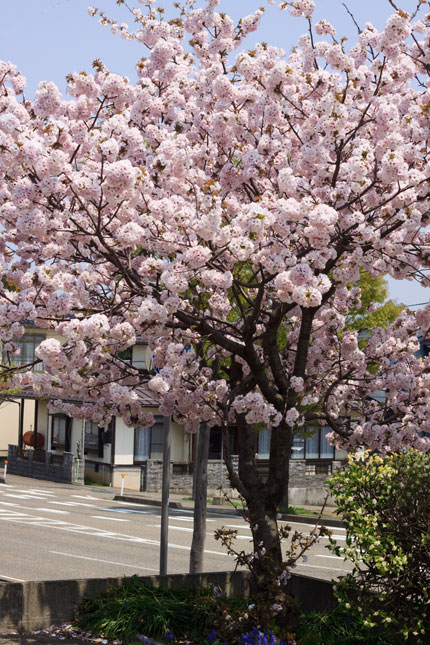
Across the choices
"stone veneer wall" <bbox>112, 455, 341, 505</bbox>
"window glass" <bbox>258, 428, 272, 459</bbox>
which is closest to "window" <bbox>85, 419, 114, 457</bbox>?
"stone veneer wall" <bbox>112, 455, 341, 505</bbox>

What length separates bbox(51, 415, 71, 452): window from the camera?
44.5 meters

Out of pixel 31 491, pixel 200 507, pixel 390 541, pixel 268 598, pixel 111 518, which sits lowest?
pixel 31 491

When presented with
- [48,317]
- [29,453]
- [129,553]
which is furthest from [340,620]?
[29,453]

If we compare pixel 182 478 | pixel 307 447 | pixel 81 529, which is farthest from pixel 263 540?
pixel 307 447

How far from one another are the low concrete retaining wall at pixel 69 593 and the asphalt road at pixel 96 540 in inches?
211

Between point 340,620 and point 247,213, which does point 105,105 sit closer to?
point 247,213

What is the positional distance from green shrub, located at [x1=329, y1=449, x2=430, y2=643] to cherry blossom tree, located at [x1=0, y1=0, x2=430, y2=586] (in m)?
1.09

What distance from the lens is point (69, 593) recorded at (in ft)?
32.2

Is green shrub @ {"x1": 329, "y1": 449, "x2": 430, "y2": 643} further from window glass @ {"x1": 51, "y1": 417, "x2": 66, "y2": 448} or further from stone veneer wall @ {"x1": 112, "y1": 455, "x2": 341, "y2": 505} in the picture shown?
window glass @ {"x1": 51, "y1": 417, "x2": 66, "y2": 448}

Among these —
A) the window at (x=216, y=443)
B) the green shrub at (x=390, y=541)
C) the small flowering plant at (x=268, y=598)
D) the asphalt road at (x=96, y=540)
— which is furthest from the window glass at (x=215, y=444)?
the green shrub at (x=390, y=541)

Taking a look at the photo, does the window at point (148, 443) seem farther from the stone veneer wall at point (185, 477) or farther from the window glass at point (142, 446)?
the stone veneer wall at point (185, 477)

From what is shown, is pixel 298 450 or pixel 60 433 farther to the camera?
pixel 60 433

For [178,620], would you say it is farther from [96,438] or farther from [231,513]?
[96,438]

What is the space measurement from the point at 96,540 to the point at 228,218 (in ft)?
46.3
